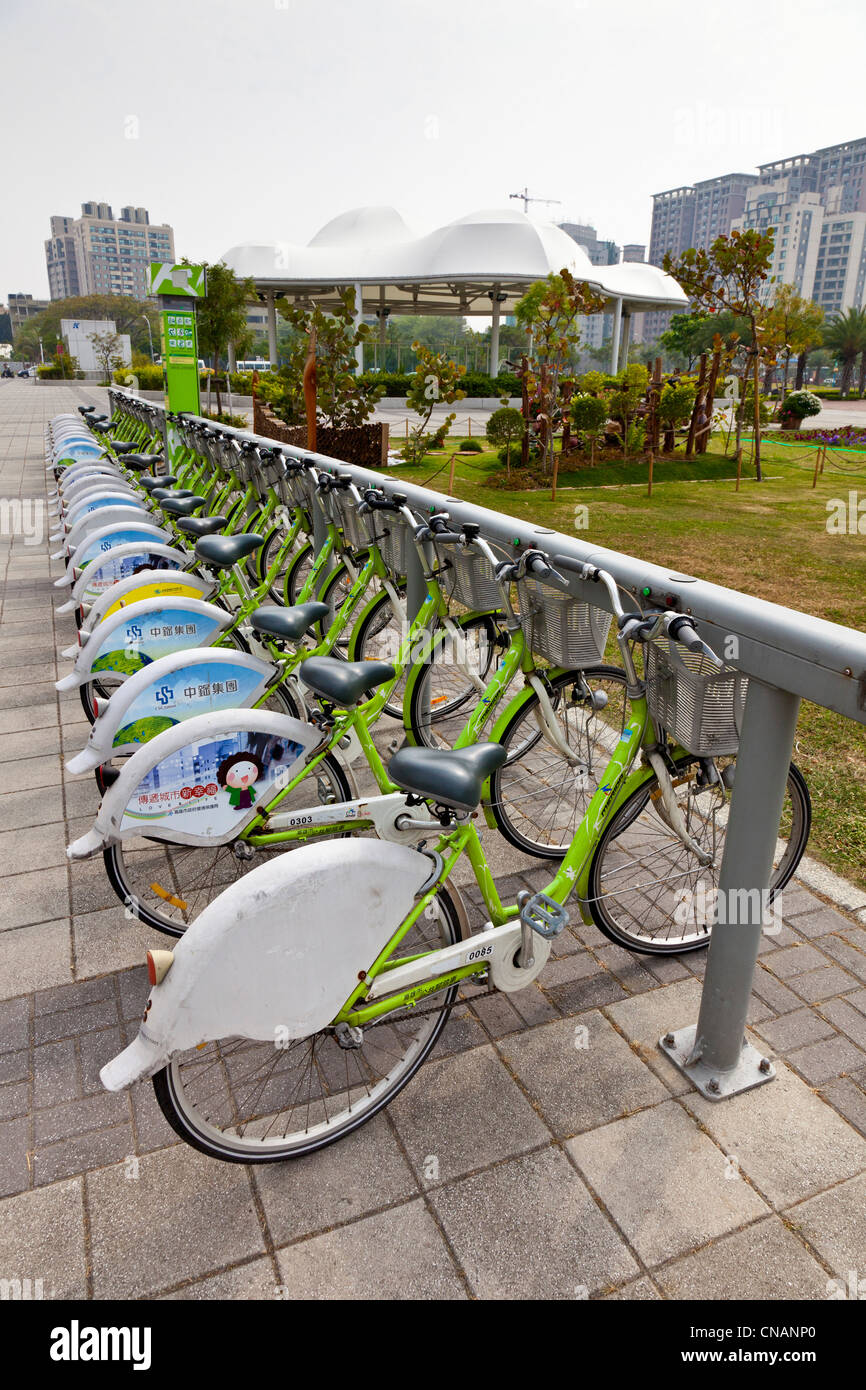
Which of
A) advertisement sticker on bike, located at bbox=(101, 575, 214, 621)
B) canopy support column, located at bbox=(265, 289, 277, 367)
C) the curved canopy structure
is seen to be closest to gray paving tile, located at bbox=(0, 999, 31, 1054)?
advertisement sticker on bike, located at bbox=(101, 575, 214, 621)

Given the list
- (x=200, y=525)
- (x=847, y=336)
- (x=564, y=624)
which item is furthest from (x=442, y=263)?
(x=564, y=624)

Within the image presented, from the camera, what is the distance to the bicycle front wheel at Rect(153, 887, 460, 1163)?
210cm

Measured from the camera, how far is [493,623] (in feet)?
11.2

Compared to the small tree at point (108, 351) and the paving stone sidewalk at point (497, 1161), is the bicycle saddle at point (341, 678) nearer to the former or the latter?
the paving stone sidewalk at point (497, 1161)

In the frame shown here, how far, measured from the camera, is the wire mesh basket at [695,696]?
2168mm

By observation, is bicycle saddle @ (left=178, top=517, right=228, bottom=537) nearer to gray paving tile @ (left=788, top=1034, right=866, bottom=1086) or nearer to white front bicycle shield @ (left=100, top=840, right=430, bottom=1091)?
white front bicycle shield @ (left=100, top=840, right=430, bottom=1091)

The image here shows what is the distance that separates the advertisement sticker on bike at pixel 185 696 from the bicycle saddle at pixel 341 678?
2.01ft

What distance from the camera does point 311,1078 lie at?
229cm

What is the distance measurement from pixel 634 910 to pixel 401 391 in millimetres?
33681

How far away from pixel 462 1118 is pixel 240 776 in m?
1.16

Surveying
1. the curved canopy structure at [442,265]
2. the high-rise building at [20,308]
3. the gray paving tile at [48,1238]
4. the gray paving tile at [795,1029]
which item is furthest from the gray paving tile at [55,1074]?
the high-rise building at [20,308]

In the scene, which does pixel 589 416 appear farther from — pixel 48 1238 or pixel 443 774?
pixel 48 1238

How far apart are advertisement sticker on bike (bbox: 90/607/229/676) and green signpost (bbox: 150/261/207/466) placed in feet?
19.5
